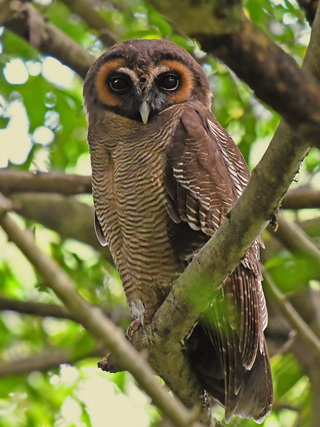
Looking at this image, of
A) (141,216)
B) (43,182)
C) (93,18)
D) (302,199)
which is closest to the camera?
(141,216)

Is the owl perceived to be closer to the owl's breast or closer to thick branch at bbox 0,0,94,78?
the owl's breast

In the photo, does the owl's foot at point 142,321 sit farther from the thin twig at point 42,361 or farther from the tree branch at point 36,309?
the tree branch at point 36,309

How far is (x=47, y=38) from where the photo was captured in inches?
217

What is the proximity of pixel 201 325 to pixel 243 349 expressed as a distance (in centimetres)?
31

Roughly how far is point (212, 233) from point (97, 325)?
2.26m

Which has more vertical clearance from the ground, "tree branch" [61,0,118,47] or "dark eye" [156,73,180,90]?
"dark eye" [156,73,180,90]

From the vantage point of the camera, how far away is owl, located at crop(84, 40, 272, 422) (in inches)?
152

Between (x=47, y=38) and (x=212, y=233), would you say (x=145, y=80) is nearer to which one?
(x=212, y=233)

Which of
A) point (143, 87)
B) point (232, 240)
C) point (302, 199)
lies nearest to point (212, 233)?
point (143, 87)

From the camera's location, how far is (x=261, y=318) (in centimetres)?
392

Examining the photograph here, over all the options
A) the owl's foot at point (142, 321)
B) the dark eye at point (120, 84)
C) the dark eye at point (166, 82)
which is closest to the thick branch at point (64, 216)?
the dark eye at point (120, 84)

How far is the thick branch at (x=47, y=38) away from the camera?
533cm

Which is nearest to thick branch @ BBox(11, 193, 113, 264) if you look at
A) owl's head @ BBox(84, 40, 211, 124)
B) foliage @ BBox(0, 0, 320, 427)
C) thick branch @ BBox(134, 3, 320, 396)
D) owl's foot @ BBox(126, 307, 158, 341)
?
foliage @ BBox(0, 0, 320, 427)

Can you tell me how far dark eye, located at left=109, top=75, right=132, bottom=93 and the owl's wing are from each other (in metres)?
0.57
